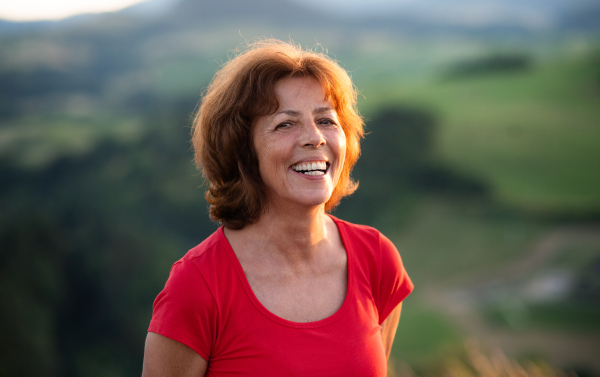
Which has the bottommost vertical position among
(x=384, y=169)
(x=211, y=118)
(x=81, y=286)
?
(x=81, y=286)

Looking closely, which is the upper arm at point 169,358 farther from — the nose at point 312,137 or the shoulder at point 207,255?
the nose at point 312,137

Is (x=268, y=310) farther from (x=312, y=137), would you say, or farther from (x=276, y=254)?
(x=312, y=137)

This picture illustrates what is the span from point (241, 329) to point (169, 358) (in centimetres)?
25

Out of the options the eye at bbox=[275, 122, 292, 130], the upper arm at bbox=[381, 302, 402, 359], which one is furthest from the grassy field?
the eye at bbox=[275, 122, 292, 130]

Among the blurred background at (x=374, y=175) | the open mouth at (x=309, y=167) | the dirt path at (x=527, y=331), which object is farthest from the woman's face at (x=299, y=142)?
the dirt path at (x=527, y=331)

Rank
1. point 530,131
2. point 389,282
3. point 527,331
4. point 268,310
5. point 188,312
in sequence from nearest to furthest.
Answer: point 188,312, point 268,310, point 389,282, point 527,331, point 530,131

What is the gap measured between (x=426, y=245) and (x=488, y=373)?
2564 centimetres

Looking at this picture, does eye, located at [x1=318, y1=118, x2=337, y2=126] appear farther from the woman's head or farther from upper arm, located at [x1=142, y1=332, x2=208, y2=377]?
upper arm, located at [x1=142, y1=332, x2=208, y2=377]

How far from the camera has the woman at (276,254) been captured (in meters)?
1.61

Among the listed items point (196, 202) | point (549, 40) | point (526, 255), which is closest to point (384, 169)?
point (526, 255)

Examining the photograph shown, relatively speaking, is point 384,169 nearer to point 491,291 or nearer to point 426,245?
point 426,245

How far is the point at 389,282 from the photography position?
1.98m

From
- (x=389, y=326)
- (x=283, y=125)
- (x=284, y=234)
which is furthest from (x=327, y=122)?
(x=389, y=326)

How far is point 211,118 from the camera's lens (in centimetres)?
190
